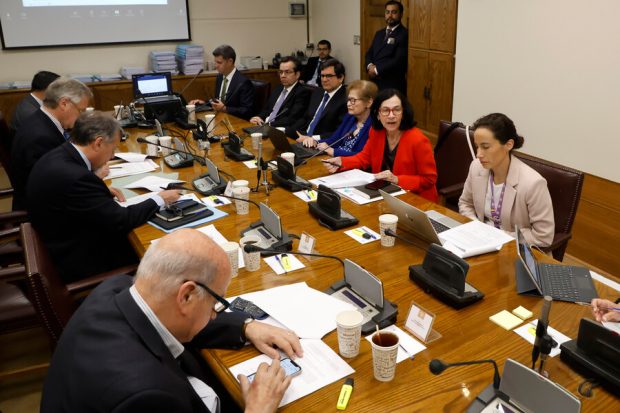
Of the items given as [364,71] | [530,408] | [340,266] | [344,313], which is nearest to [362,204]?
[340,266]

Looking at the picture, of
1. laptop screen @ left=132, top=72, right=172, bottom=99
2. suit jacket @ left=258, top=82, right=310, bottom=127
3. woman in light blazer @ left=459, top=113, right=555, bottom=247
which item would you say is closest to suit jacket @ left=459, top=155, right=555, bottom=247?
woman in light blazer @ left=459, top=113, right=555, bottom=247

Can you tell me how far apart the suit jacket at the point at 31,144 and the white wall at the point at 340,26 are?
4.19 metres

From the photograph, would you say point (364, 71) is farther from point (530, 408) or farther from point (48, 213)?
point (530, 408)

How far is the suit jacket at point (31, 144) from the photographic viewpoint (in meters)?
3.08

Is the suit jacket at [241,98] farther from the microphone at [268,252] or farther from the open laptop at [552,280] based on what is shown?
the open laptop at [552,280]

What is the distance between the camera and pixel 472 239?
197 centimetres

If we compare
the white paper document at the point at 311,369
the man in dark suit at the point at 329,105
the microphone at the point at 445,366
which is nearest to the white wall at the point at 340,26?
the man in dark suit at the point at 329,105

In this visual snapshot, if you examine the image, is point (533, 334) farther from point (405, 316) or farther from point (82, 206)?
point (82, 206)

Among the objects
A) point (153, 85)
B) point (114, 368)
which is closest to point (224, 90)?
point (153, 85)

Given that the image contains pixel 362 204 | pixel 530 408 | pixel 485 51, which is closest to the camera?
pixel 530 408

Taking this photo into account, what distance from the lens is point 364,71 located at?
6328 mm

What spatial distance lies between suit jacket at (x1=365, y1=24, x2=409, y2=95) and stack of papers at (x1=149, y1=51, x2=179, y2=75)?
2.46 meters

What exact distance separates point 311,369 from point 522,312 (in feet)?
2.22

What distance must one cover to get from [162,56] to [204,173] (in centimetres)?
391
